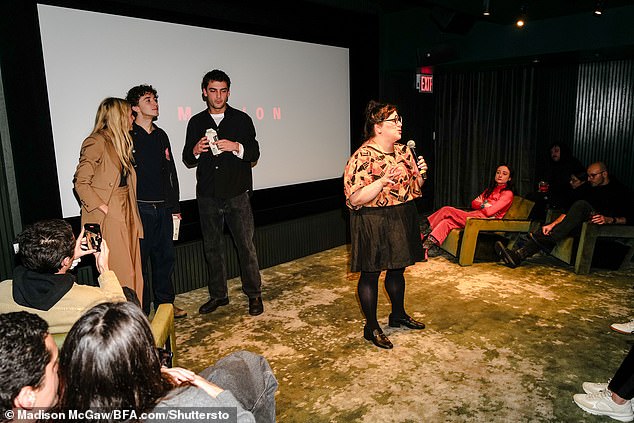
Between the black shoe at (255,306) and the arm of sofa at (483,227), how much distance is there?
212 cm

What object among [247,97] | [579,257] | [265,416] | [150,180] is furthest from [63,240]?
[579,257]

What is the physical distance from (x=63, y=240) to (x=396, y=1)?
5175 millimetres

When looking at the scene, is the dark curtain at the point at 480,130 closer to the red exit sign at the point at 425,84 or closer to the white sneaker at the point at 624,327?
the red exit sign at the point at 425,84

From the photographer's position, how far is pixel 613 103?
20.6 ft

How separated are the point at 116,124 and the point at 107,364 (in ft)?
7.50

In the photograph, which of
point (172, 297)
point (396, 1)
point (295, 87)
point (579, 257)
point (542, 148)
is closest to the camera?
point (172, 297)

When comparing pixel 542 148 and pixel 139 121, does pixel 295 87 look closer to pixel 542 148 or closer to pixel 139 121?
pixel 139 121

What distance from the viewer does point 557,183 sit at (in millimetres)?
5695

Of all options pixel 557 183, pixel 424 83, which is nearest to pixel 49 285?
pixel 557 183

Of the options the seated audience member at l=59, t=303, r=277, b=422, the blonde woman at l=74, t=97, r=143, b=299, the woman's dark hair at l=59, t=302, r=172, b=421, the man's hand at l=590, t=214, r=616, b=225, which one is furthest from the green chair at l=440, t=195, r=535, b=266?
the woman's dark hair at l=59, t=302, r=172, b=421

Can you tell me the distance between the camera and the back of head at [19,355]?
1129 mm

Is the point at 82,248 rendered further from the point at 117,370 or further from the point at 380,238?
the point at 380,238

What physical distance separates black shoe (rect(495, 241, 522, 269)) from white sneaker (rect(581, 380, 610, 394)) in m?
2.21

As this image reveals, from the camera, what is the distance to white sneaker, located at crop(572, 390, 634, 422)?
2.29 metres
